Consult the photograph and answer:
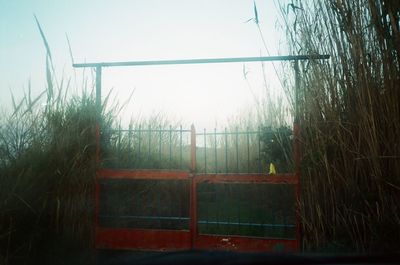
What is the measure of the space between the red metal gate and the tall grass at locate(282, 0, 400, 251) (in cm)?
32

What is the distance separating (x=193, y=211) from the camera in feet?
13.1

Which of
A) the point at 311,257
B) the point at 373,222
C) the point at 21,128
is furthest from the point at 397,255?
the point at 21,128

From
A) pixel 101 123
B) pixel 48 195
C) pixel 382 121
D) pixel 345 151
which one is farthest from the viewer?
pixel 101 123

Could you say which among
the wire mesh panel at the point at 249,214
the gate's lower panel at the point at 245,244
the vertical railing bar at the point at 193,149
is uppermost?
the vertical railing bar at the point at 193,149

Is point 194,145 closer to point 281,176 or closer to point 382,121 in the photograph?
point 281,176

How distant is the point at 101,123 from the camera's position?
14.9 feet

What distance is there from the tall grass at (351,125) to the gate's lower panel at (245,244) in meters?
0.22

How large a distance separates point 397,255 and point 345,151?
173cm

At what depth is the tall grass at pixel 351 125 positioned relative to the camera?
9.86ft

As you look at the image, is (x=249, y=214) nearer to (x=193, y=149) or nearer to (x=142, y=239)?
(x=193, y=149)

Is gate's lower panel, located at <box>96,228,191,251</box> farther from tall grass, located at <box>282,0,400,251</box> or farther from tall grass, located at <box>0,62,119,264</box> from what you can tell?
tall grass, located at <box>282,0,400,251</box>

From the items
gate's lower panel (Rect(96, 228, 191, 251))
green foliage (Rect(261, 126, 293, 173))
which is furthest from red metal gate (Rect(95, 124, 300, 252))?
green foliage (Rect(261, 126, 293, 173))

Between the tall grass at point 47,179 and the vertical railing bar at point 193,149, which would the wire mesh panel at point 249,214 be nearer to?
the vertical railing bar at point 193,149

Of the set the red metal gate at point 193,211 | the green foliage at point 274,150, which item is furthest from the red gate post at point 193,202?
the green foliage at point 274,150
